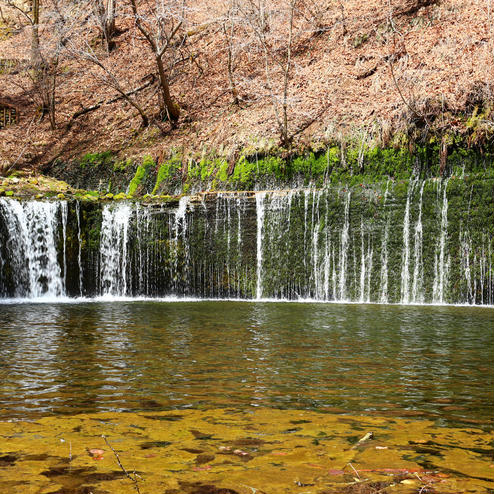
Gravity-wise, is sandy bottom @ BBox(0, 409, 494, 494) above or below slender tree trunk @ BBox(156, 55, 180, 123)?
below

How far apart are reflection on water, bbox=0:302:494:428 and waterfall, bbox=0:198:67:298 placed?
20.2 ft

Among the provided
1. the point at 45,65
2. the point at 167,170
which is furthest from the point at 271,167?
the point at 45,65

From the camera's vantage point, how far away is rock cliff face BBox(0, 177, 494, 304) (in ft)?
42.5

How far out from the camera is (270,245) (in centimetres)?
1455

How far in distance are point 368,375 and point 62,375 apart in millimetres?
2345

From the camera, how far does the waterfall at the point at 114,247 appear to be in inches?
607

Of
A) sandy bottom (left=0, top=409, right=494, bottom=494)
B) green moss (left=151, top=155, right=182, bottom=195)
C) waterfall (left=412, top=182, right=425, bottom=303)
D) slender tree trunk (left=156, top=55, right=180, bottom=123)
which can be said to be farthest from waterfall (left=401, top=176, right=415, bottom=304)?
sandy bottom (left=0, top=409, right=494, bottom=494)

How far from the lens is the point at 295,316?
9.50 m

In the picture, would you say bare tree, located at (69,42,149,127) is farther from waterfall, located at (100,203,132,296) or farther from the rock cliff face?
the rock cliff face

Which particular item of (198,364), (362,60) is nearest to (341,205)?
(362,60)

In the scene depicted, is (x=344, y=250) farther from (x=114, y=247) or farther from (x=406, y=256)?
(x=114, y=247)

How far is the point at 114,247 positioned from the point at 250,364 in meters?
11.0

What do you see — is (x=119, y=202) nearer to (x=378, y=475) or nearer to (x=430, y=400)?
(x=430, y=400)

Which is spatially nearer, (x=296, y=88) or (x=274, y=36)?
(x=296, y=88)
